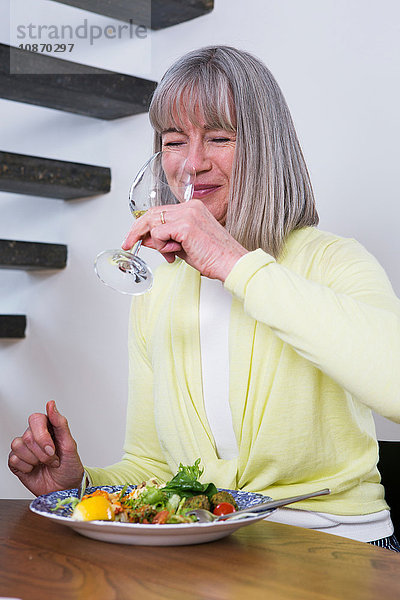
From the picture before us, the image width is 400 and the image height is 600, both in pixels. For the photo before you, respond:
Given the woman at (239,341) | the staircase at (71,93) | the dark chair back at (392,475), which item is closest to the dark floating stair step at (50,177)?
the staircase at (71,93)

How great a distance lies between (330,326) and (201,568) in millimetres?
377

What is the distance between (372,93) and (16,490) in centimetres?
198

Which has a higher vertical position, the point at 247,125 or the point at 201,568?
the point at 247,125

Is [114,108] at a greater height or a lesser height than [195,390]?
greater

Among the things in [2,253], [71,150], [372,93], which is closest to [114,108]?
[71,150]

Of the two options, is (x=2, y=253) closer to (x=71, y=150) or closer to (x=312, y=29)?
(x=71, y=150)

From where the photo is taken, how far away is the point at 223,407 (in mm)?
1349

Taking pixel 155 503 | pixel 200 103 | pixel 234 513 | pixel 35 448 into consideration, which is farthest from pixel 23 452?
pixel 200 103

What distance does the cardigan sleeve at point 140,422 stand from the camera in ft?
4.76

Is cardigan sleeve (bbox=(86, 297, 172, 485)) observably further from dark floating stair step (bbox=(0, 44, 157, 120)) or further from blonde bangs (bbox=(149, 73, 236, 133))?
dark floating stair step (bbox=(0, 44, 157, 120))

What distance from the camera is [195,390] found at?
1.37 metres

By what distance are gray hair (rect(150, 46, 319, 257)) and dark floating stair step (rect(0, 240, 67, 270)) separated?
142 cm

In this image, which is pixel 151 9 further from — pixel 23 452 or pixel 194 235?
pixel 23 452

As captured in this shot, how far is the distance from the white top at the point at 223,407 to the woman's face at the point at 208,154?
180 mm
